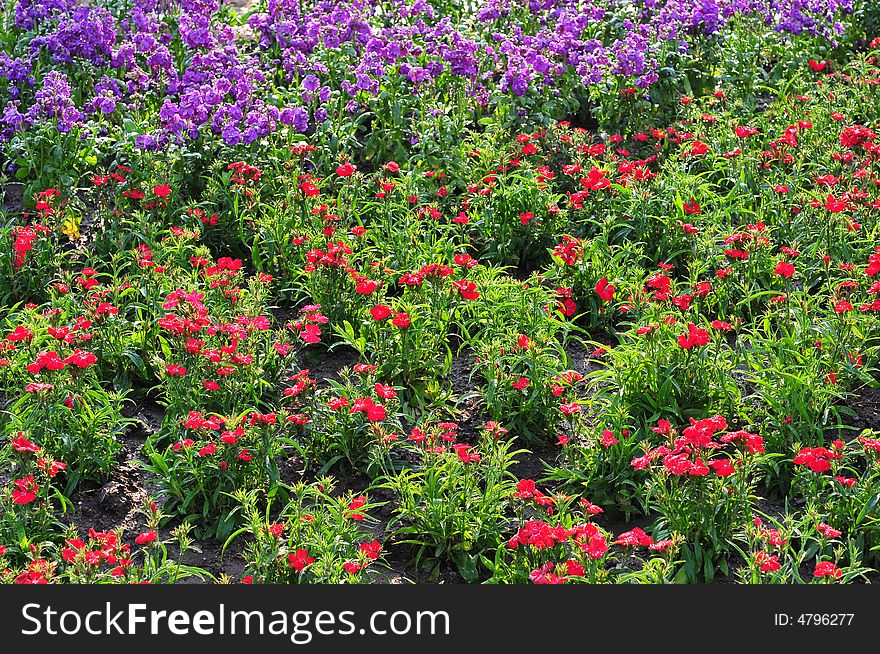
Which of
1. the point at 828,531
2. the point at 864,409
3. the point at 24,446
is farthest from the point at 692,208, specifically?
the point at 24,446

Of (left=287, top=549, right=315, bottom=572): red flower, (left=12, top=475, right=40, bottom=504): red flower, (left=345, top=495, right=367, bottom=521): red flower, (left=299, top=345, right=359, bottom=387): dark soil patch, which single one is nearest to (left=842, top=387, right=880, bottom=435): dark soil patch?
(left=345, top=495, right=367, bottom=521): red flower

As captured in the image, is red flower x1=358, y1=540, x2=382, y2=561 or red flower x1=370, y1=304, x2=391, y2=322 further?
red flower x1=370, y1=304, x2=391, y2=322

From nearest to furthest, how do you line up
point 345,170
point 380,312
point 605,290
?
point 380,312
point 605,290
point 345,170

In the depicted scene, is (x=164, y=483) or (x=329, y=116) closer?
(x=164, y=483)

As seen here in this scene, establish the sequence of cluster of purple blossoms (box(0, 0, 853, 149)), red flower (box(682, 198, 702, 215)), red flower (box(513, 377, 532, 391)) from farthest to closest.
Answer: cluster of purple blossoms (box(0, 0, 853, 149)), red flower (box(682, 198, 702, 215)), red flower (box(513, 377, 532, 391))

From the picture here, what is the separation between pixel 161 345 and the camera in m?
4.99

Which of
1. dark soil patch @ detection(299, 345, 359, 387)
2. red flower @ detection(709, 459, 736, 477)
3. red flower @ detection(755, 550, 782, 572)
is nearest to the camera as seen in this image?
red flower @ detection(755, 550, 782, 572)

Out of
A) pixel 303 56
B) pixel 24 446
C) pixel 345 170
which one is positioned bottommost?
pixel 24 446

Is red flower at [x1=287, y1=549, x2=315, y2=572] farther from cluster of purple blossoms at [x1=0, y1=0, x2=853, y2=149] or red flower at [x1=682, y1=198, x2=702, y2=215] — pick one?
cluster of purple blossoms at [x1=0, y1=0, x2=853, y2=149]

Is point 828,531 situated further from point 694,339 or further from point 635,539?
point 694,339

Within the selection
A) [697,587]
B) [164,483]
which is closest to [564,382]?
[697,587]

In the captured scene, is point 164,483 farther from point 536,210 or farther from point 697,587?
point 536,210

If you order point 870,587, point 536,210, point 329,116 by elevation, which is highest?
point 329,116

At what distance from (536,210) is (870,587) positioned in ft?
9.74
